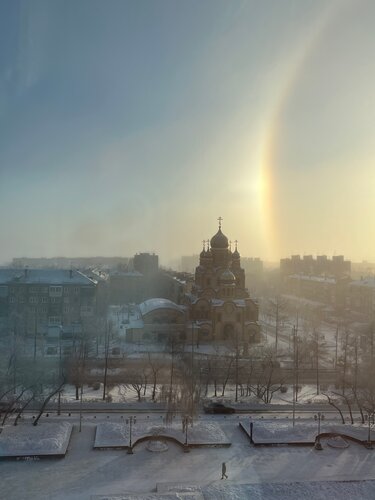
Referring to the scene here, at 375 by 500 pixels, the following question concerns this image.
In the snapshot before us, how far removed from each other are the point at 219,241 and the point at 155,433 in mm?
26769

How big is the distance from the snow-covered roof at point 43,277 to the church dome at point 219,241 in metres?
11.6

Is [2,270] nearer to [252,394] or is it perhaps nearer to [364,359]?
[252,394]

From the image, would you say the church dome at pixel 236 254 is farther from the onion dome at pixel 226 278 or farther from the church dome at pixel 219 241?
the onion dome at pixel 226 278

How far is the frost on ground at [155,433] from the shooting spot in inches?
700

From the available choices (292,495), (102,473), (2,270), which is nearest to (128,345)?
(2,270)

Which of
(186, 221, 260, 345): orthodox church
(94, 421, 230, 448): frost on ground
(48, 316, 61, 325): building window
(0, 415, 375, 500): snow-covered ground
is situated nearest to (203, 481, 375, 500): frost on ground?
(0, 415, 375, 500): snow-covered ground

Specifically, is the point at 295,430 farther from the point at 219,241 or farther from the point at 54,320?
the point at 54,320

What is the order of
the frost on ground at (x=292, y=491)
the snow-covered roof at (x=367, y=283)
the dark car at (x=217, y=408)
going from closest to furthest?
the frost on ground at (x=292, y=491) → the dark car at (x=217, y=408) → the snow-covered roof at (x=367, y=283)

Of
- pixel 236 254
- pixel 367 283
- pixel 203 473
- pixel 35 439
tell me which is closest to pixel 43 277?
pixel 236 254

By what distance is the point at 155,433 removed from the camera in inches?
731

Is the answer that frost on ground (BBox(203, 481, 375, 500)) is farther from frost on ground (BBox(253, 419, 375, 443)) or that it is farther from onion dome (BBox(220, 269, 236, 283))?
onion dome (BBox(220, 269, 236, 283))

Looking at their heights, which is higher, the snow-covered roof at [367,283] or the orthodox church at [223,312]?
the snow-covered roof at [367,283]

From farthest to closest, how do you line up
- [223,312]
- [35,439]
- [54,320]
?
[54,320]
[223,312]
[35,439]

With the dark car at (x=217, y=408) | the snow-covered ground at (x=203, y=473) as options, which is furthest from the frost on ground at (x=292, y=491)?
the dark car at (x=217, y=408)
